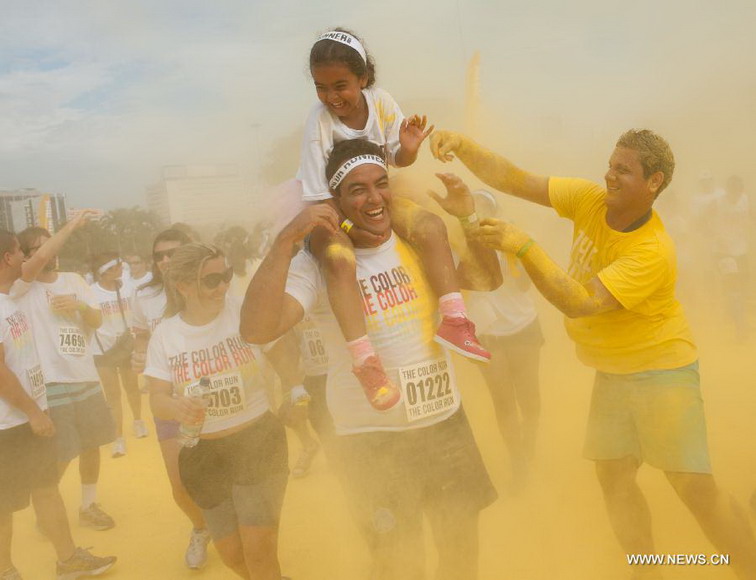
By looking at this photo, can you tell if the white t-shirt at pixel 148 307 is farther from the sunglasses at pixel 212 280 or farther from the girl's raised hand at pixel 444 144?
the girl's raised hand at pixel 444 144

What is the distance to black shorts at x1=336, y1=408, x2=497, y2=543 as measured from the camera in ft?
8.43

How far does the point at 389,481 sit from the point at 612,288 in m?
1.12

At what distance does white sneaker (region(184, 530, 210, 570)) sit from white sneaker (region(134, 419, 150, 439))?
104 inches

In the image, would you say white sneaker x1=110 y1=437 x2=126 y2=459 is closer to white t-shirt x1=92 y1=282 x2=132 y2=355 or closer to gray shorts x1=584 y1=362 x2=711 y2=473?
white t-shirt x1=92 y1=282 x2=132 y2=355

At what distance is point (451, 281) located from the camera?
2539 millimetres

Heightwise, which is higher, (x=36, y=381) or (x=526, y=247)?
(x=526, y=247)

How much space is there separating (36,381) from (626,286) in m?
3.22

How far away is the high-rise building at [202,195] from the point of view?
4.46m

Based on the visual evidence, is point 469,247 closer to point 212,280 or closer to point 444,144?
point 444,144

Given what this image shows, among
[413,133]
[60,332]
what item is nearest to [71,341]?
[60,332]

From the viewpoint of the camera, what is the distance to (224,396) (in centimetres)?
307

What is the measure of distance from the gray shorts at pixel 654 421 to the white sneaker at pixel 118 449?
4365 mm

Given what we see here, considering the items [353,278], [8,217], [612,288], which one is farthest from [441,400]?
[8,217]

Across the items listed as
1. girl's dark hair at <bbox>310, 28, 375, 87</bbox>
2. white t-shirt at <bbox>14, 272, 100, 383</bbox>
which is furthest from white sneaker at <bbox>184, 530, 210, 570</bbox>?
girl's dark hair at <bbox>310, 28, 375, 87</bbox>
